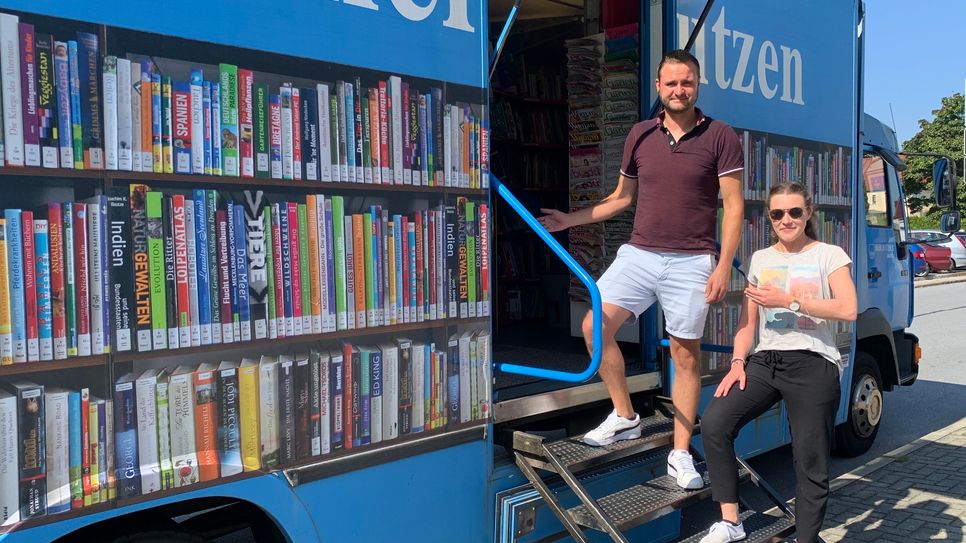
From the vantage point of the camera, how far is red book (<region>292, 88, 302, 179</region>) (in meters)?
2.33

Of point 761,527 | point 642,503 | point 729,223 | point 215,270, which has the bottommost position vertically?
point 761,527

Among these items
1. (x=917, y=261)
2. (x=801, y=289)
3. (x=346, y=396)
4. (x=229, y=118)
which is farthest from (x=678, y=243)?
(x=917, y=261)

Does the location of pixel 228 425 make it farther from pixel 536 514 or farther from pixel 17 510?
pixel 536 514

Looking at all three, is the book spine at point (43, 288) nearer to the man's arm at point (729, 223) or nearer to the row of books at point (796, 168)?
the man's arm at point (729, 223)

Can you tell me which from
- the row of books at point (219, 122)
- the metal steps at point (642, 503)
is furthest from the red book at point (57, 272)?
the metal steps at point (642, 503)

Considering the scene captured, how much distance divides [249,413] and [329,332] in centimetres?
35

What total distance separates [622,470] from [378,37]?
206cm

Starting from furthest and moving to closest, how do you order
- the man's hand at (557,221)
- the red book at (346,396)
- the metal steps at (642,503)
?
the man's hand at (557,221)
the metal steps at (642,503)
the red book at (346,396)

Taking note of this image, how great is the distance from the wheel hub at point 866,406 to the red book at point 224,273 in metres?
4.50

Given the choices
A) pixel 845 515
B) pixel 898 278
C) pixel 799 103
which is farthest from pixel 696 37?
pixel 898 278

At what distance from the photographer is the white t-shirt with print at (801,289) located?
9.78ft

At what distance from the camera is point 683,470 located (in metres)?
3.21

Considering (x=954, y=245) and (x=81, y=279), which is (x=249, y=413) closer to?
(x=81, y=279)

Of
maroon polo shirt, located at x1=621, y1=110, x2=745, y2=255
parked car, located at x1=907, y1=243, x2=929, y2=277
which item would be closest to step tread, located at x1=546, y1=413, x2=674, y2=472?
maroon polo shirt, located at x1=621, y1=110, x2=745, y2=255
